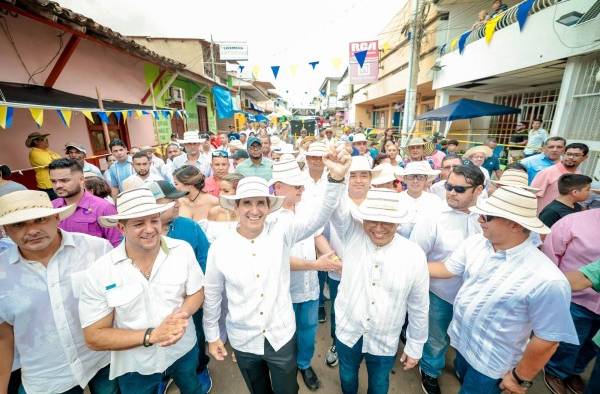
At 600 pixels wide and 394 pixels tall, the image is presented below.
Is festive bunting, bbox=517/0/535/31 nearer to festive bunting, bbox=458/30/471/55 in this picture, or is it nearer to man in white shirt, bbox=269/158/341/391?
festive bunting, bbox=458/30/471/55

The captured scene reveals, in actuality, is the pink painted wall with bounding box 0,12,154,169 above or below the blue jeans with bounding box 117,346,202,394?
above

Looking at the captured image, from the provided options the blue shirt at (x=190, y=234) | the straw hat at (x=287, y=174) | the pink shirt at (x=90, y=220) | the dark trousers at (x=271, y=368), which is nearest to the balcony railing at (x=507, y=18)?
the straw hat at (x=287, y=174)

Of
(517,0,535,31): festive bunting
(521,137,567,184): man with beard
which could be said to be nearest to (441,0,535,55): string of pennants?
(517,0,535,31): festive bunting

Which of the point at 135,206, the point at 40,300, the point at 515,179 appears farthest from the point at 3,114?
the point at 515,179

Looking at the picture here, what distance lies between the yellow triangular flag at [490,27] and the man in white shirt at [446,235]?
352 inches

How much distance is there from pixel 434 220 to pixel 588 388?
5.14ft

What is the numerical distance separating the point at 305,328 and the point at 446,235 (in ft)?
5.40

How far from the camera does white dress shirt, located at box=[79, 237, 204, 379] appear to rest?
171cm

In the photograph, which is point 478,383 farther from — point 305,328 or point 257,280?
point 257,280

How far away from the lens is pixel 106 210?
2684 mm

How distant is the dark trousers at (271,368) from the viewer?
202 cm

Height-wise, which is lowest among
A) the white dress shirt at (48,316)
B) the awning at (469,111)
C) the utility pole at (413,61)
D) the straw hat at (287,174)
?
the white dress shirt at (48,316)

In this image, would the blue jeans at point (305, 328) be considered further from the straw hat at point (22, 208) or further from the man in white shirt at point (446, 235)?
the straw hat at point (22, 208)

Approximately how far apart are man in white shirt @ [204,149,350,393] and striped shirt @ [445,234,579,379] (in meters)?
1.23
